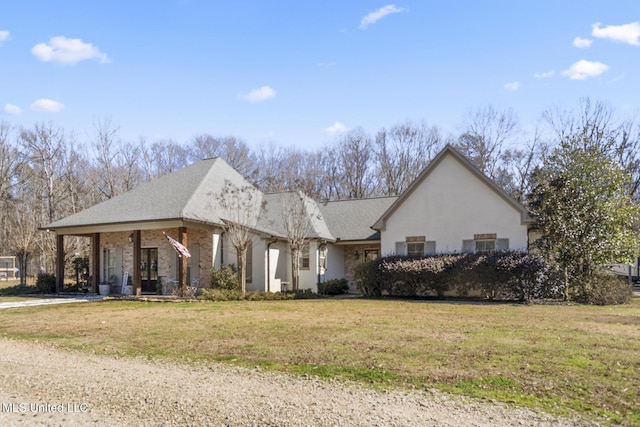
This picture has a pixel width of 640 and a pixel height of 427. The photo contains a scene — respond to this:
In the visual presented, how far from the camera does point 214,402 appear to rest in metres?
5.65

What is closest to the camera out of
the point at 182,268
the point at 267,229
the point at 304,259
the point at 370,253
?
the point at 182,268

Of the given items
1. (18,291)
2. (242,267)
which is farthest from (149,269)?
(18,291)

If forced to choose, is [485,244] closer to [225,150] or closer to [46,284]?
[46,284]

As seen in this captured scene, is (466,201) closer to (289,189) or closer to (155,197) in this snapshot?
(289,189)

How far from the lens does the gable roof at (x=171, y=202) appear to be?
2111 centimetres

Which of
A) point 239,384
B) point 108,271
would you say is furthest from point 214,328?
point 108,271

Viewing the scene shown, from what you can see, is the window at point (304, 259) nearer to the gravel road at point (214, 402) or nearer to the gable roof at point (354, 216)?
the gable roof at point (354, 216)

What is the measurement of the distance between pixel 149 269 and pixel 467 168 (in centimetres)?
1534

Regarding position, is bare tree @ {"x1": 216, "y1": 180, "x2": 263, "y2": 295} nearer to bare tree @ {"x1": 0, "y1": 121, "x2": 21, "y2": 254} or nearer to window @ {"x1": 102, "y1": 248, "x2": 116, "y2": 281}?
window @ {"x1": 102, "y1": 248, "x2": 116, "y2": 281}

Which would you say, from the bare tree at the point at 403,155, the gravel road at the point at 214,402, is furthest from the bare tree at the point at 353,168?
the gravel road at the point at 214,402

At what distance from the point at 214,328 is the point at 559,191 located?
15123 millimetres

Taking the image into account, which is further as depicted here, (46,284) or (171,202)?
(46,284)

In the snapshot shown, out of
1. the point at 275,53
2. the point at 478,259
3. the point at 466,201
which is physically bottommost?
the point at 478,259

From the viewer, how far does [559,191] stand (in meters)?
19.8
